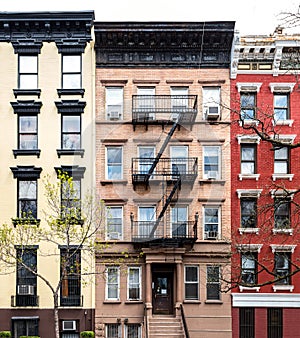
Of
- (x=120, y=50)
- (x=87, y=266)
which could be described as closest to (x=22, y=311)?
(x=87, y=266)

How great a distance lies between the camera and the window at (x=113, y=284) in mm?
23844

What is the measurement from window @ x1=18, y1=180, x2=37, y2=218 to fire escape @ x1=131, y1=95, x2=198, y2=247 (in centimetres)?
394

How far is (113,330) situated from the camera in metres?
23.6

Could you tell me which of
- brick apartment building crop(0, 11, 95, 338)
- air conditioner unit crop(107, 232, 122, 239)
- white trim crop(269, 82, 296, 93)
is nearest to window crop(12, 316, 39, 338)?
brick apartment building crop(0, 11, 95, 338)

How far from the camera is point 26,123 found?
24328 millimetres

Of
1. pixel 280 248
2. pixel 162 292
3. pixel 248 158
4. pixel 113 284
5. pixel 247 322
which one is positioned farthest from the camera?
pixel 248 158

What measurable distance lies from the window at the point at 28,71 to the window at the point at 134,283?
27.4 ft

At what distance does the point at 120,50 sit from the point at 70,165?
510 centimetres

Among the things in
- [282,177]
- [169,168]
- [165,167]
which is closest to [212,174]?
[169,168]

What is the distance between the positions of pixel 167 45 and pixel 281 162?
6610 mm

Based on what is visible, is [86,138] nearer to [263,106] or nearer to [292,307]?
[263,106]

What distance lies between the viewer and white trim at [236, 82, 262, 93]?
2434cm

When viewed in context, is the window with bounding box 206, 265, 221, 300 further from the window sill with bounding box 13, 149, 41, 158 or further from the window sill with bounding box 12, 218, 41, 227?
the window sill with bounding box 13, 149, 41, 158

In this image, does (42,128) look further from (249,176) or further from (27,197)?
(249,176)
